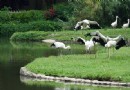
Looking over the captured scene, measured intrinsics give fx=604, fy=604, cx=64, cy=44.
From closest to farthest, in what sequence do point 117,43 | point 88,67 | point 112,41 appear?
point 88,67 → point 117,43 → point 112,41

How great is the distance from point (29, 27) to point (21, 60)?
58.2 feet

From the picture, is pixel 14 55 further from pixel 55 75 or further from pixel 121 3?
pixel 121 3

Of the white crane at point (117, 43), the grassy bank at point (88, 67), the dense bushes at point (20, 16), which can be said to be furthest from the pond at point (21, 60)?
the dense bushes at point (20, 16)

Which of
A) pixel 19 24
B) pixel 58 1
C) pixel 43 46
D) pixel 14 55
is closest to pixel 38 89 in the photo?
pixel 14 55

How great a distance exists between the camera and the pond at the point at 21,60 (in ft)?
66.7

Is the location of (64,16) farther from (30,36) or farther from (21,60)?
(21,60)

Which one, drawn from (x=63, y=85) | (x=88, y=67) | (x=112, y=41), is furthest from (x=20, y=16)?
(x=63, y=85)

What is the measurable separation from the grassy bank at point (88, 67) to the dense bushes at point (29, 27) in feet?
58.7

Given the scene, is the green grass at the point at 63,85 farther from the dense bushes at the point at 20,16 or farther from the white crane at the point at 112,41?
the dense bushes at the point at 20,16

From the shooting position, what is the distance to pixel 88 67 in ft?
75.3

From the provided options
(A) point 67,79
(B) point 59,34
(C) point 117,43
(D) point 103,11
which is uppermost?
(D) point 103,11

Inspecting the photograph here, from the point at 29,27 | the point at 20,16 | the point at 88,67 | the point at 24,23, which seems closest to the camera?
the point at 88,67

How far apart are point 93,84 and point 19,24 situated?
27.4 meters

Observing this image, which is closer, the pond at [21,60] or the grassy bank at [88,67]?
the pond at [21,60]
